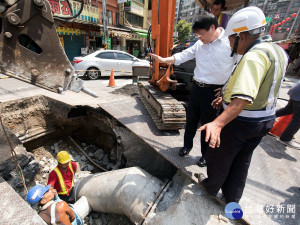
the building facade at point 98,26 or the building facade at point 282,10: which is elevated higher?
the building facade at point 282,10

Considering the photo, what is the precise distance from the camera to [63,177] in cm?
300

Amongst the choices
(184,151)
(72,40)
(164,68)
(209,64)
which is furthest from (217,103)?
(72,40)

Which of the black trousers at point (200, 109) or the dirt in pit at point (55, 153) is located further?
the dirt in pit at point (55, 153)

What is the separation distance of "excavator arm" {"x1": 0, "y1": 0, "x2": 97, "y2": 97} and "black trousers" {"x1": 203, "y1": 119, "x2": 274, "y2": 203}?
1.86 meters

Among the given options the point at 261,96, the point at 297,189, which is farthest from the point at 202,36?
the point at 297,189

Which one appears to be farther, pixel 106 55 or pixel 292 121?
pixel 106 55

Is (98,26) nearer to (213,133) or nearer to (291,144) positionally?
(291,144)

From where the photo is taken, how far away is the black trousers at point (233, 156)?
1.40 meters

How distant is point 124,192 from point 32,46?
222 centimetres

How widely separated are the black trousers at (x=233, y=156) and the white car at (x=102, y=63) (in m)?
7.68

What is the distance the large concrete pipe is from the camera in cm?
221

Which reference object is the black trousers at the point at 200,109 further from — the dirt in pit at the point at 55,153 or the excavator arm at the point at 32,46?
the dirt in pit at the point at 55,153

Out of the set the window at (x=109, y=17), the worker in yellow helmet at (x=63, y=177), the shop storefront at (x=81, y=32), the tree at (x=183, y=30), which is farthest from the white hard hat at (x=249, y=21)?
the tree at (x=183, y=30)

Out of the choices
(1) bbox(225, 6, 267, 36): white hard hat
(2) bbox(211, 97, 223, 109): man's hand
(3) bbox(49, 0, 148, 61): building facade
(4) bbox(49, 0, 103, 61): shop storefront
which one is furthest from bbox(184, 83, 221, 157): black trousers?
(4) bbox(49, 0, 103, 61): shop storefront
